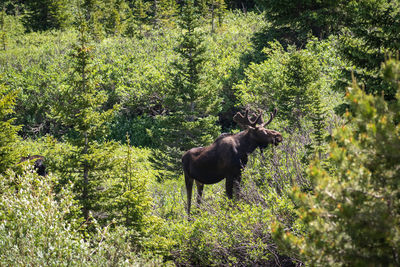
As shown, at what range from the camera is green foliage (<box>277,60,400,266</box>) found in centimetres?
358

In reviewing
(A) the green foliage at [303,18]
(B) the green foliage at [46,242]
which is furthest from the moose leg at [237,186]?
(A) the green foliage at [303,18]

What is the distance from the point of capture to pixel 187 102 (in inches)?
686

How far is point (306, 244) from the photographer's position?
384 centimetres

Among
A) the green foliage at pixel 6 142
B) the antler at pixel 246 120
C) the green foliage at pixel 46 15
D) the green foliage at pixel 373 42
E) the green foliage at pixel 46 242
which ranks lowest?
the green foliage at pixel 46 15

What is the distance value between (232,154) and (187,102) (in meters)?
8.38

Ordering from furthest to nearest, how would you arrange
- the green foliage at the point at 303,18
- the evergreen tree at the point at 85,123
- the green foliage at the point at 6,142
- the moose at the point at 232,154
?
the green foliage at the point at 303,18 < the green foliage at the point at 6,142 < the moose at the point at 232,154 < the evergreen tree at the point at 85,123

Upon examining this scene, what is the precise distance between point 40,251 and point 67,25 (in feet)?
145

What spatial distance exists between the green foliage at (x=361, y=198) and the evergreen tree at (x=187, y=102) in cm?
1293

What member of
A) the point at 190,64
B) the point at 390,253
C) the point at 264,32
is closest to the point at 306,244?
the point at 390,253

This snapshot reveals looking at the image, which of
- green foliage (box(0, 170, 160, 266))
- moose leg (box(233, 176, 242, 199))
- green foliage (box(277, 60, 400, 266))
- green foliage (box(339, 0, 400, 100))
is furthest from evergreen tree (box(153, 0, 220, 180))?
green foliage (box(277, 60, 400, 266))

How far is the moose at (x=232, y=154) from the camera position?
9320 mm

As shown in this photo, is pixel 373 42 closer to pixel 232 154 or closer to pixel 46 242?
pixel 232 154

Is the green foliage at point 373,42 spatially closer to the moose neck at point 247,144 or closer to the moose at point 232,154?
the moose at point 232,154

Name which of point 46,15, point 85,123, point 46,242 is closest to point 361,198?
point 46,242
